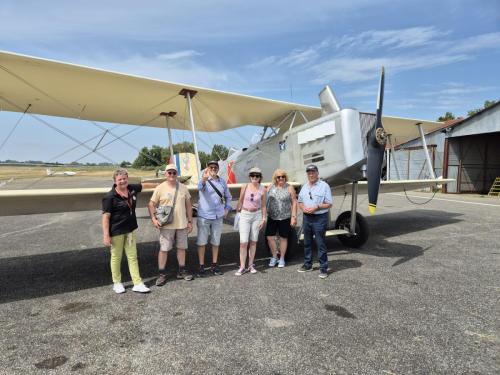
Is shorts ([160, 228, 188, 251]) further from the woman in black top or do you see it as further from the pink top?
the pink top

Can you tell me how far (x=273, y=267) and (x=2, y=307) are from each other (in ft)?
10.8

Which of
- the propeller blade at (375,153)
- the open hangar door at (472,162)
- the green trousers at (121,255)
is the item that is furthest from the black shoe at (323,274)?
the open hangar door at (472,162)

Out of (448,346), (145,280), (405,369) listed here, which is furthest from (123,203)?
(448,346)

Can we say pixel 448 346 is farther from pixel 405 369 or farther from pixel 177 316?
pixel 177 316

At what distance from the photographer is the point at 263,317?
321cm

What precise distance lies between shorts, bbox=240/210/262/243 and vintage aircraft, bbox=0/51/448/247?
964mm

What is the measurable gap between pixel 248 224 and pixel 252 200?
34 centimetres

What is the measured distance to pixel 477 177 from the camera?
2083 centimetres

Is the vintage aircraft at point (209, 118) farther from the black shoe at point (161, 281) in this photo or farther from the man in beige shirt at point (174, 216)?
the black shoe at point (161, 281)

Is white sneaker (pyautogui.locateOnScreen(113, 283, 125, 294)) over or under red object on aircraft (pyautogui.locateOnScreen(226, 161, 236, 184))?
under

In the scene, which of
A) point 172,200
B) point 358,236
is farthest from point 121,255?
point 358,236

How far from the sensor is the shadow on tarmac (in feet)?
13.8

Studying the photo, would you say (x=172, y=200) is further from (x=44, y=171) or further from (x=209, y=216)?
(x=44, y=171)

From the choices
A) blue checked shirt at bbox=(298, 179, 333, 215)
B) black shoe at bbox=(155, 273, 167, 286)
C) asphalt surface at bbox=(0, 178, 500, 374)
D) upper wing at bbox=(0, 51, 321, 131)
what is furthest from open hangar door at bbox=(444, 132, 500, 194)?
black shoe at bbox=(155, 273, 167, 286)
